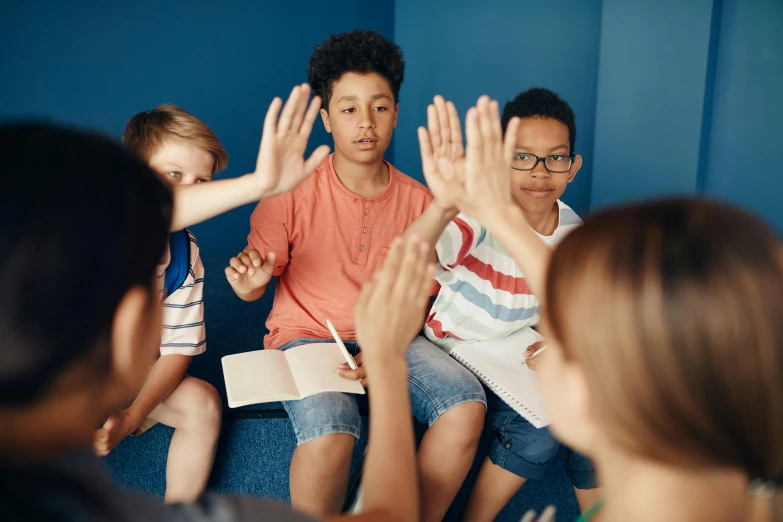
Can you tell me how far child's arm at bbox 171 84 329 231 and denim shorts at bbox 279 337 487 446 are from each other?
0.48 meters

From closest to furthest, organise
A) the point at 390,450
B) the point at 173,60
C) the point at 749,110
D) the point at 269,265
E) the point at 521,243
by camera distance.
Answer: the point at 390,450, the point at 521,243, the point at 269,265, the point at 173,60, the point at 749,110

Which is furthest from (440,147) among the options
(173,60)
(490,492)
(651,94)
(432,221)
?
(651,94)

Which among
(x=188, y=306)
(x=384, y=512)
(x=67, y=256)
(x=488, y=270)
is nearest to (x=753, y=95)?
(x=488, y=270)

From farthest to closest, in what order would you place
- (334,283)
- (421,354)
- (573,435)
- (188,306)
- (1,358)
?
(334,283) < (421,354) < (188,306) < (573,435) < (1,358)

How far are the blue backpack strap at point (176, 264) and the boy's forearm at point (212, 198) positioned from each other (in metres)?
0.26

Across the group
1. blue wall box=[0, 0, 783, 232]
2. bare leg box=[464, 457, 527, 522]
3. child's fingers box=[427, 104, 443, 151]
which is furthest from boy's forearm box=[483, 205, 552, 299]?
blue wall box=[0, 0, 783, 232]

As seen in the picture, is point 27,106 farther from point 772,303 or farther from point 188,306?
point 772,303

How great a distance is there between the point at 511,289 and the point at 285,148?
28.7 inches

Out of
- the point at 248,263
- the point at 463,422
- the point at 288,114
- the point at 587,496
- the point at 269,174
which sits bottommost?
the point at 587,496

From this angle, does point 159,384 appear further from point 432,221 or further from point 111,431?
point 432,221

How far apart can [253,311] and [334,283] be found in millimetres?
706

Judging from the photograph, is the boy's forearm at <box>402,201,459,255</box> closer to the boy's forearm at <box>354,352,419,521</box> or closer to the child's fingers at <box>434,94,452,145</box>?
the child's fingers at <box>434,94,452,145</box>

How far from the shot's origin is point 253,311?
239cm

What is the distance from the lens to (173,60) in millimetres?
2496
